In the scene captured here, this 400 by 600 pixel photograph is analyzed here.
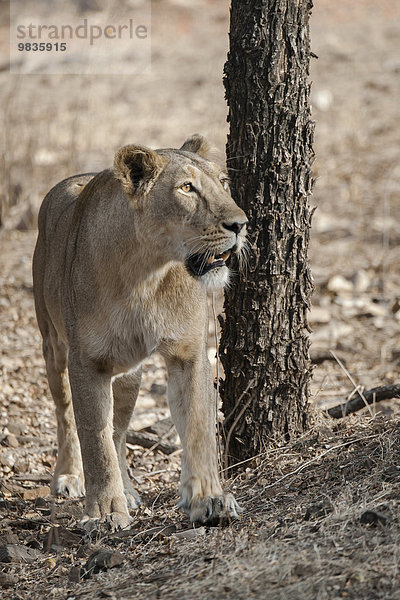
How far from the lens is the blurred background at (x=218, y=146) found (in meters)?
7.38

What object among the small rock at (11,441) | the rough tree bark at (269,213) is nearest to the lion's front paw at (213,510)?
the rough tree bark at (269,213)

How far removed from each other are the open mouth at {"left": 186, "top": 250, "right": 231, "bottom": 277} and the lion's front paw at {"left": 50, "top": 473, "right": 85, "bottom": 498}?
177 centimetres

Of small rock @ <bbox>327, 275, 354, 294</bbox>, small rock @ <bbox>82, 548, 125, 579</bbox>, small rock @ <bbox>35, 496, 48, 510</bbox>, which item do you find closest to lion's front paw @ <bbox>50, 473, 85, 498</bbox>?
small rock @ <bbox>35, 496, 48, 510</bbox>

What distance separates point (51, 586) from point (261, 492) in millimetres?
1179

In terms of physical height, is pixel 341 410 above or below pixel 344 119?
below

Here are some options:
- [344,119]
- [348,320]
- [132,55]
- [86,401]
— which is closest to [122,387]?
[86,401]

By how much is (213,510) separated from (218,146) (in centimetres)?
792

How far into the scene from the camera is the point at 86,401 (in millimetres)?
4465

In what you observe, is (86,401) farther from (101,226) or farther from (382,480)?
(382,480)

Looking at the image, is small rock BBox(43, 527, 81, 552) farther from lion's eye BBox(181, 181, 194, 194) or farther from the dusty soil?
lion's eye BBox(181, 181, 194, 194)

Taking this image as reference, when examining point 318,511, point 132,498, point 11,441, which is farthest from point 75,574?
point 11,441

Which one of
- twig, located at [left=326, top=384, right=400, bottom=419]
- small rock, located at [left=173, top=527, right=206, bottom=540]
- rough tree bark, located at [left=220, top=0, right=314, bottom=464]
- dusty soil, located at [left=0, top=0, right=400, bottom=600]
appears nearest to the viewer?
dusty soil, located at [left=0, top=0, right=400, bottom=600]

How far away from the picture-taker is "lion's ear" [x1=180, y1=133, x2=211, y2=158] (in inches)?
191

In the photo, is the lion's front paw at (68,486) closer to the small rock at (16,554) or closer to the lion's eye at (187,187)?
the small rock at (16,554)
